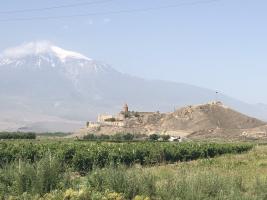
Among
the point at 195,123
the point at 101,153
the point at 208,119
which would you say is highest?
the point at 208,119

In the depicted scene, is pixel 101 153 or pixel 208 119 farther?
pixel 208 119

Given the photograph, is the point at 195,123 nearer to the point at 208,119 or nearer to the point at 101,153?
the point at 208,119

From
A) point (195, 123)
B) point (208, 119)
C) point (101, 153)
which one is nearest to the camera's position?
point (101, 153)

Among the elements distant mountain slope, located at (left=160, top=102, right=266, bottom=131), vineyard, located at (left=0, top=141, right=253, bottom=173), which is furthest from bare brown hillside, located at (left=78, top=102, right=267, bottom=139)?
vineyard, located at (left=0, top=141, right=253, bottom=173)

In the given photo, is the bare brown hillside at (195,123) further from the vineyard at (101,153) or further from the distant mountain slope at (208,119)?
the vineyard at (101,153)

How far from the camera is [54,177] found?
42.8 ft

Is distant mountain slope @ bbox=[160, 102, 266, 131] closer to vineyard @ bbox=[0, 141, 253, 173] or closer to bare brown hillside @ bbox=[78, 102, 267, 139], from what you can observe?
bare brown hillside @ bbox=[78, 102, 267, 139]

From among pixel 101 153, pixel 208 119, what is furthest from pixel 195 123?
pixel 101 153

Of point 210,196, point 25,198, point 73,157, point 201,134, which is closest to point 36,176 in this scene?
point 25,198

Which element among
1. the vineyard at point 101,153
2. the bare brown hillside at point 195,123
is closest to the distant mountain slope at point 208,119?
the bare brown hillside at point 195,123

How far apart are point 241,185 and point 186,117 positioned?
112721 mm

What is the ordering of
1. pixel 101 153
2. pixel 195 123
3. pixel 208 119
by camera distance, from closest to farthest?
pixel 101 153 < pixel 195 123 < pixel 208 119

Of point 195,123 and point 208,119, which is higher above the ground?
point 208,119

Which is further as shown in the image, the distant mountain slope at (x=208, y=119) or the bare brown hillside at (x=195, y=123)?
the distant mountain slope at (x=208, y=119)
